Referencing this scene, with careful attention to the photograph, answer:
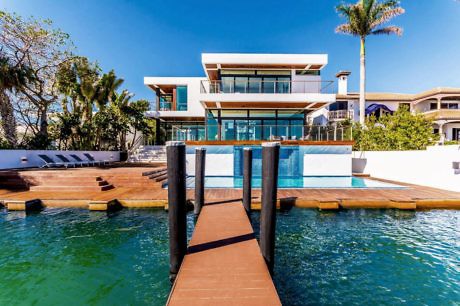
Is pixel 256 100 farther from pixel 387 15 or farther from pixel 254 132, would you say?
pixel 387 15

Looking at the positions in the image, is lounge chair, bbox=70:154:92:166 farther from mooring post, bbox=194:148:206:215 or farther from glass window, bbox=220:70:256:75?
mooring post, bbox=194:148:206:215

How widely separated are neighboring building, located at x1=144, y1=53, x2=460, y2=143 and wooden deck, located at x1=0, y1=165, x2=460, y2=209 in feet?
21.2

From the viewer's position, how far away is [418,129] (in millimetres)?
17328

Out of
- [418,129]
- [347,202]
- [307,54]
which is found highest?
[307,54]

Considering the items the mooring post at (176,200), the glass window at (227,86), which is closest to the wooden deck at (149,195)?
the mooring post at (176,200)

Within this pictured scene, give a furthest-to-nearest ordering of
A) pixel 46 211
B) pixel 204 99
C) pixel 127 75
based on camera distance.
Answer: pixel 127 75
pixel 204 99
pixel 46 211

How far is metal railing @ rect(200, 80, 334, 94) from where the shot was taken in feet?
63.2

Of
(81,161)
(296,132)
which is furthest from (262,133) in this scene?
(81,161)

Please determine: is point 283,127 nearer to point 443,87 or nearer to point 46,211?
point 46,211

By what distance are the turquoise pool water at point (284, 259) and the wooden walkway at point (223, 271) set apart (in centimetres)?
88

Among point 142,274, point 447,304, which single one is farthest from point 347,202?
point 142,274

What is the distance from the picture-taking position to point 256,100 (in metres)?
19.3

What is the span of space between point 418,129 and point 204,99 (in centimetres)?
1647

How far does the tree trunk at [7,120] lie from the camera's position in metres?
18.2
